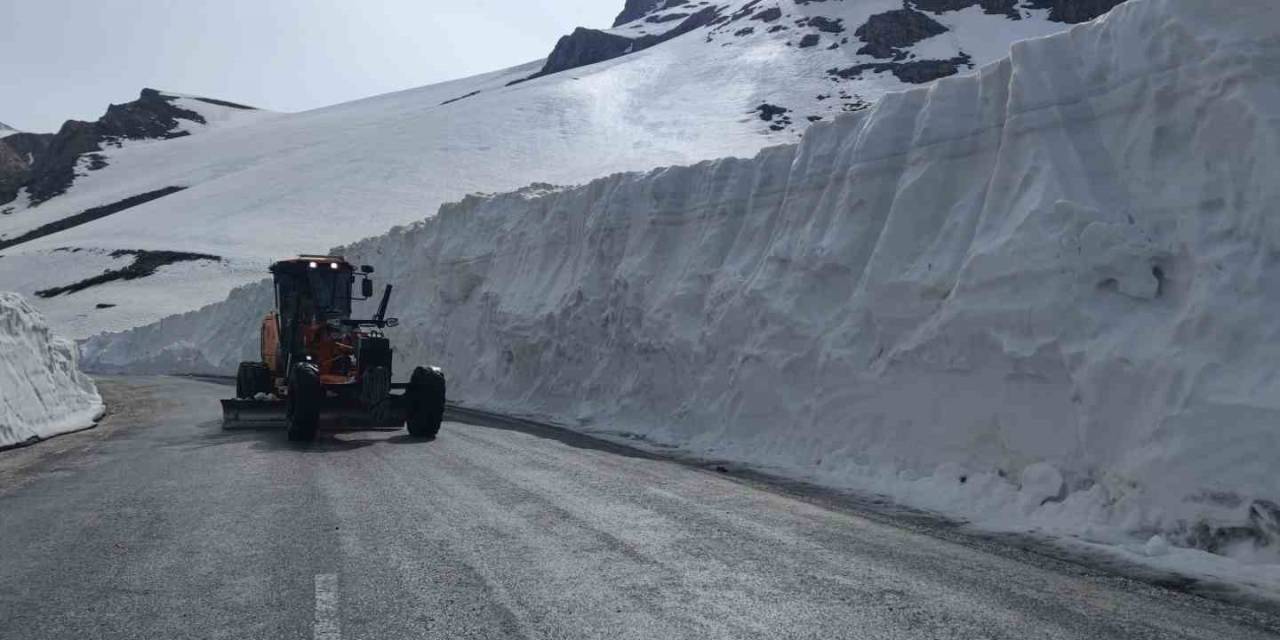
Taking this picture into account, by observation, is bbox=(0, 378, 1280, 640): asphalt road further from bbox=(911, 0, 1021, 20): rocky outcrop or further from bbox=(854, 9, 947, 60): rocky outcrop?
bbox=(911, 0, 1021, 20): rocky outcrop

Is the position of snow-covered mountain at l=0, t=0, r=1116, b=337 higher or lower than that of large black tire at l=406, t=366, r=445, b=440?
higher

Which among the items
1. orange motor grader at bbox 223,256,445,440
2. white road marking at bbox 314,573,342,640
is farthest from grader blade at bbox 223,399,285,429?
white road marking at bbox 314,573,342,640

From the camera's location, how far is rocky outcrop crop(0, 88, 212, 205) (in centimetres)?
12162

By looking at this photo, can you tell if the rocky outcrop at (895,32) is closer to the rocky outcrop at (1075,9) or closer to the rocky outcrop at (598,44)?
the rocky outcrop at (1075,9)

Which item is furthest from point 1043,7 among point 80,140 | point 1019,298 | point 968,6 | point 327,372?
point 80,140

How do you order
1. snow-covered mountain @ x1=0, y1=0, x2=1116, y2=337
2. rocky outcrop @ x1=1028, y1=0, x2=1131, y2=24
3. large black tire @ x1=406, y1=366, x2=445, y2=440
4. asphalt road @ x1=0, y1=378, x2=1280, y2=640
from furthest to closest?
rocky outcrop @ x1=1028, y1=0, x2=1131, y2=24 < snow-covered mountain @ x1=0, y1=0, x2=1116, y2=337 < large black tire @ x1=406, y1=366, x2=445, y2=440 < asphalt road @ x1=0, y1=378, x2=1280, y2=640

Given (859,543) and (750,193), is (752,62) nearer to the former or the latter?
(750,193)

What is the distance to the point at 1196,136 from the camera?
29.4ft

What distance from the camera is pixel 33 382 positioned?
50.5 feet

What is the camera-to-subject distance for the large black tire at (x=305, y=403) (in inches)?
521

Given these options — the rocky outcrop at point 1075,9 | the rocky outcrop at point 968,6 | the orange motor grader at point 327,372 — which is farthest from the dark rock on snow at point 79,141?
the orange motor grader at point 327,372

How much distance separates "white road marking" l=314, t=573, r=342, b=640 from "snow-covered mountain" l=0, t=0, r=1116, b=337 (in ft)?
193

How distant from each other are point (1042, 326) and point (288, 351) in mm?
11234

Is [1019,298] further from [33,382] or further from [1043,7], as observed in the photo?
[1043,7]
